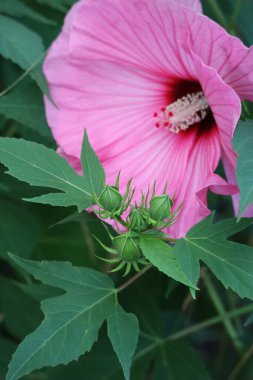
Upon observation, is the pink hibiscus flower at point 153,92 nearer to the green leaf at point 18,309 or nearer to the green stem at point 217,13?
the green stem at point 217,13


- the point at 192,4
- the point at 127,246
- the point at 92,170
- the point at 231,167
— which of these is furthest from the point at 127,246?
the point at 192,4

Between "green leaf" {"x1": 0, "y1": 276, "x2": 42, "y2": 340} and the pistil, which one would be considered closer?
the pistil

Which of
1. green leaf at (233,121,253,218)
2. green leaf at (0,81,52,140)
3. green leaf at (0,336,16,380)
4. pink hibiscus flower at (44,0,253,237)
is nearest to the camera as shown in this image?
green leaf at (233,121,253,218)

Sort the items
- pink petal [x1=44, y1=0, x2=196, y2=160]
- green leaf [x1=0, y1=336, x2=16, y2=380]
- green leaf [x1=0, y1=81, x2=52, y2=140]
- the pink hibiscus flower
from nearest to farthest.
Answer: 1. the pink hibiscus flower
2. pink petal [x1=44, y1=0, x2=196, y2=160]
3. green leaf [x1=0, y1=81, x2=52, y2=140]
4. green leaf [x1=0, y1=336, x2=16, y2=380]

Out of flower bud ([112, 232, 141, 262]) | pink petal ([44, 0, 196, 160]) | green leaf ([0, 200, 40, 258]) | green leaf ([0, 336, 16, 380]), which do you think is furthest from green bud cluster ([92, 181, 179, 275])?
green leaf ([0, 336, 16, 380])

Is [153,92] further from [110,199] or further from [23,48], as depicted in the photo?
[110,199]

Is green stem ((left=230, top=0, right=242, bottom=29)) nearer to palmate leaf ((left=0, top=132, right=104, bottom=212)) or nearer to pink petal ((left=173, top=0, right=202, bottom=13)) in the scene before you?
pink petal ((left=173, top=0, right=202, bottom=13))

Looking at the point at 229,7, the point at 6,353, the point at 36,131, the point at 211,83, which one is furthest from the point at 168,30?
the point at 6,353

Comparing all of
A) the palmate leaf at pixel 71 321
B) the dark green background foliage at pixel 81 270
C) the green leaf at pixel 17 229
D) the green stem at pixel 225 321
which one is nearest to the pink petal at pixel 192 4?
the dark green background foliage at pixel 81 270
